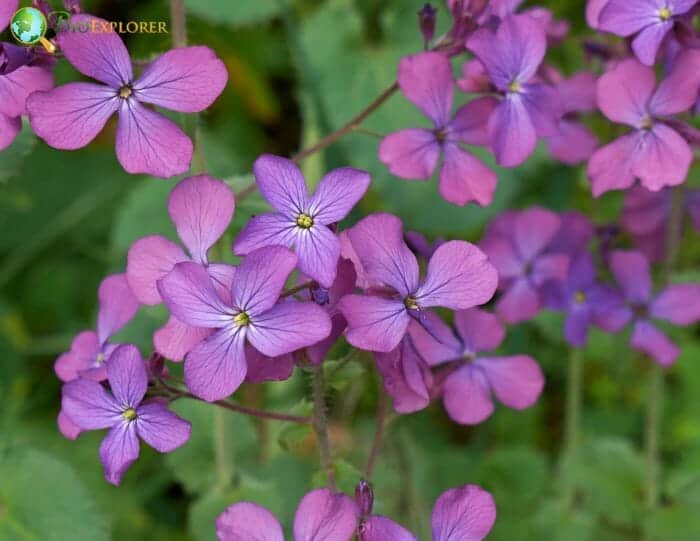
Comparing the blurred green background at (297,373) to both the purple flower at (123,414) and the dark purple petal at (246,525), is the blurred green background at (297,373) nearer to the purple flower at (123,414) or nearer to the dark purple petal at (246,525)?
the purple flower at (123,414)

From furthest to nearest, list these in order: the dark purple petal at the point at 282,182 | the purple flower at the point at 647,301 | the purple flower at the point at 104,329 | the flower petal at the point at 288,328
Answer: the purple flower at the point at 647,301
the purple flower at the point at 104,329
the dark purple petal at the point at 282,182
the flower petal at the point at 288,328

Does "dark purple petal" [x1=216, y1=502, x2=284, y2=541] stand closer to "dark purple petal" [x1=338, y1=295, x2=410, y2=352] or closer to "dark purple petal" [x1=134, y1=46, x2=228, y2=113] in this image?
"dark purple petal" [x1=338, y1=295, x2=410, y2=352]

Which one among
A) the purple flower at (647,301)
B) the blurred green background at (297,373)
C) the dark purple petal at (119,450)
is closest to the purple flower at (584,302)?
the purple flower at (647,301)

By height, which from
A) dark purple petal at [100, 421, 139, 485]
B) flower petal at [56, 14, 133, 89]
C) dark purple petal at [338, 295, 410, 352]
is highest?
flower petal at [56, 14, 133, 89]

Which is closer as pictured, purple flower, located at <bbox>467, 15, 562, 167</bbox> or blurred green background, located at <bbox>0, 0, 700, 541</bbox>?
purple flower, located at <bbox>467, 15, 562, 167</bbox>

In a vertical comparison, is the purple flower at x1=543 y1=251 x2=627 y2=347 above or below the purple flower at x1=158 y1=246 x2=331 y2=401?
below

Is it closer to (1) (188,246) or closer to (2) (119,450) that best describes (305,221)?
(1) (188,246)

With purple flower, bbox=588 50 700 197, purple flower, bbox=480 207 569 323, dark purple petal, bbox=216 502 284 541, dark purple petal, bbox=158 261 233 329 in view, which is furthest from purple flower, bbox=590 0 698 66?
dark purple petal, bbox=216 502 284 541

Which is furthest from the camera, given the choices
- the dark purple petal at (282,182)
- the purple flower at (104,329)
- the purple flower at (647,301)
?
the purple flower at (647,301)
